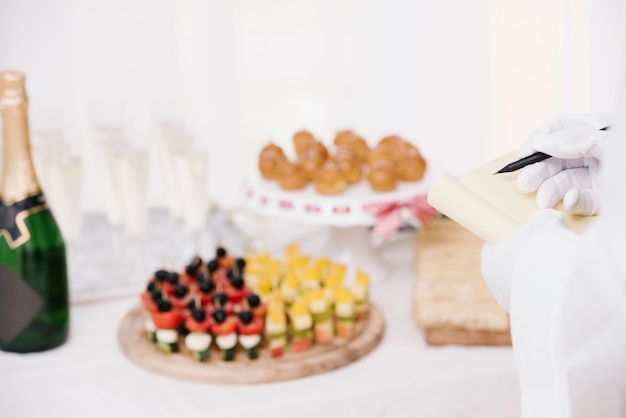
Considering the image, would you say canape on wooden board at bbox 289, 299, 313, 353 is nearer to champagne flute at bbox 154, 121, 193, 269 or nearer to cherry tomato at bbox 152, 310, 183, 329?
cherry tomato at bbox 152, 310, 183, 329

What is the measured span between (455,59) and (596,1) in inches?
25.9

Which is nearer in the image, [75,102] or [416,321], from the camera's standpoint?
[416,321]

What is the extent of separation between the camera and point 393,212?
1501 mm

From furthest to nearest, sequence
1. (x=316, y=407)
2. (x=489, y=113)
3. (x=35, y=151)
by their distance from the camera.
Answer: (x=489, y=113)
(x=35, y=151)
(x=316, y=407)

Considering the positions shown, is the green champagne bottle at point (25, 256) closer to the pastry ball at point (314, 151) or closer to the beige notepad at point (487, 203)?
the pastry ball at point (314, 151)

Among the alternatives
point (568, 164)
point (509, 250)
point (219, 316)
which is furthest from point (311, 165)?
point (509, 250)

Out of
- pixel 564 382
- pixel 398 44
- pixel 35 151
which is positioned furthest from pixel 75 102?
pixel 564 382

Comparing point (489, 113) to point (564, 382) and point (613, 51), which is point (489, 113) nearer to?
point (613, 51)

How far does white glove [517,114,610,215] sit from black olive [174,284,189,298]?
62cm

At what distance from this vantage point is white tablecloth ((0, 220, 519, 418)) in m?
1.12

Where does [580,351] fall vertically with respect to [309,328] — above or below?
above

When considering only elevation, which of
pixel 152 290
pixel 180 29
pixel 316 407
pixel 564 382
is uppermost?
pixel 180 29

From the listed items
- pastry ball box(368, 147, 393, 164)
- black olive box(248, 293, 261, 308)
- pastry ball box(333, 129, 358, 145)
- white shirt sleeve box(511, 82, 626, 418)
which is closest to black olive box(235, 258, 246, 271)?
black olive box(248, 293, 261, 308)

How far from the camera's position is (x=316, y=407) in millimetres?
1127
